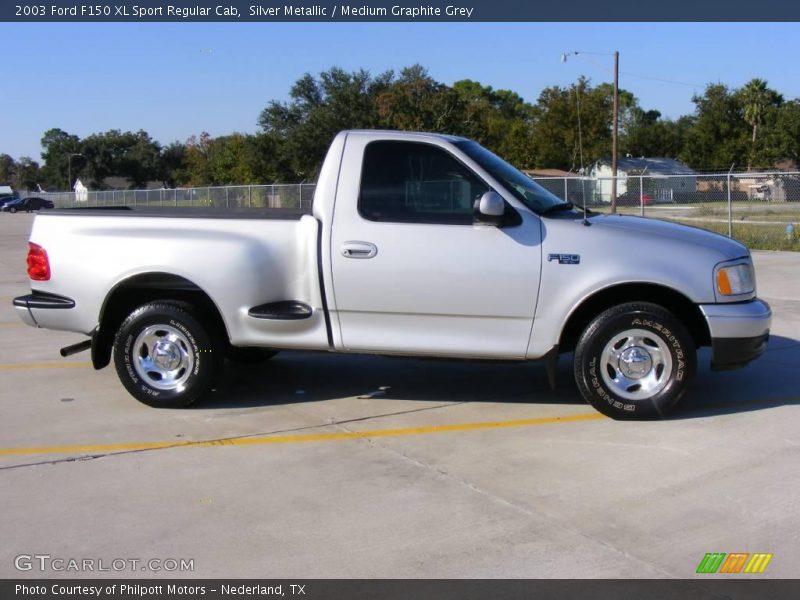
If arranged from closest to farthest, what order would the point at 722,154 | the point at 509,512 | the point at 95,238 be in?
→ the point at 509,512, the point at 95,238, the point at 722,154

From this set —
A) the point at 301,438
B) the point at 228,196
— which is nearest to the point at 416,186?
the point at 301,438

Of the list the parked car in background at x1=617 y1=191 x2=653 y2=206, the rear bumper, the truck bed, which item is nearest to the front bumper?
the truck bed

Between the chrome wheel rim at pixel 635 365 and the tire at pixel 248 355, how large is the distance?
Answer: 2.93 metres

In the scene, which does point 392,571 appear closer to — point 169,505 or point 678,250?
point 169,505

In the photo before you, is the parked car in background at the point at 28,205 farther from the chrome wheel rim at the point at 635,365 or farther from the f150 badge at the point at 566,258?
the chrome wheel rim at the point at 635,365

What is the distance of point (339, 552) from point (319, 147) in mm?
49556

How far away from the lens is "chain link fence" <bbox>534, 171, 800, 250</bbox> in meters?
21.1

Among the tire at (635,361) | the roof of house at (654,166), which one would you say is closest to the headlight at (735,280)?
the tire at (635,361)

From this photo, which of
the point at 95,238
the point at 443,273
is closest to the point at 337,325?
the point at 443,273

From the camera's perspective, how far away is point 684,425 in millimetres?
6152

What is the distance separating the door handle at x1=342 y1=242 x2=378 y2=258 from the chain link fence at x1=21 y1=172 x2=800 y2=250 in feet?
50.9

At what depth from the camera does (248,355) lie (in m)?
8.07

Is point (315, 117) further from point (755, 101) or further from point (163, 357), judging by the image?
point (163, 357)
